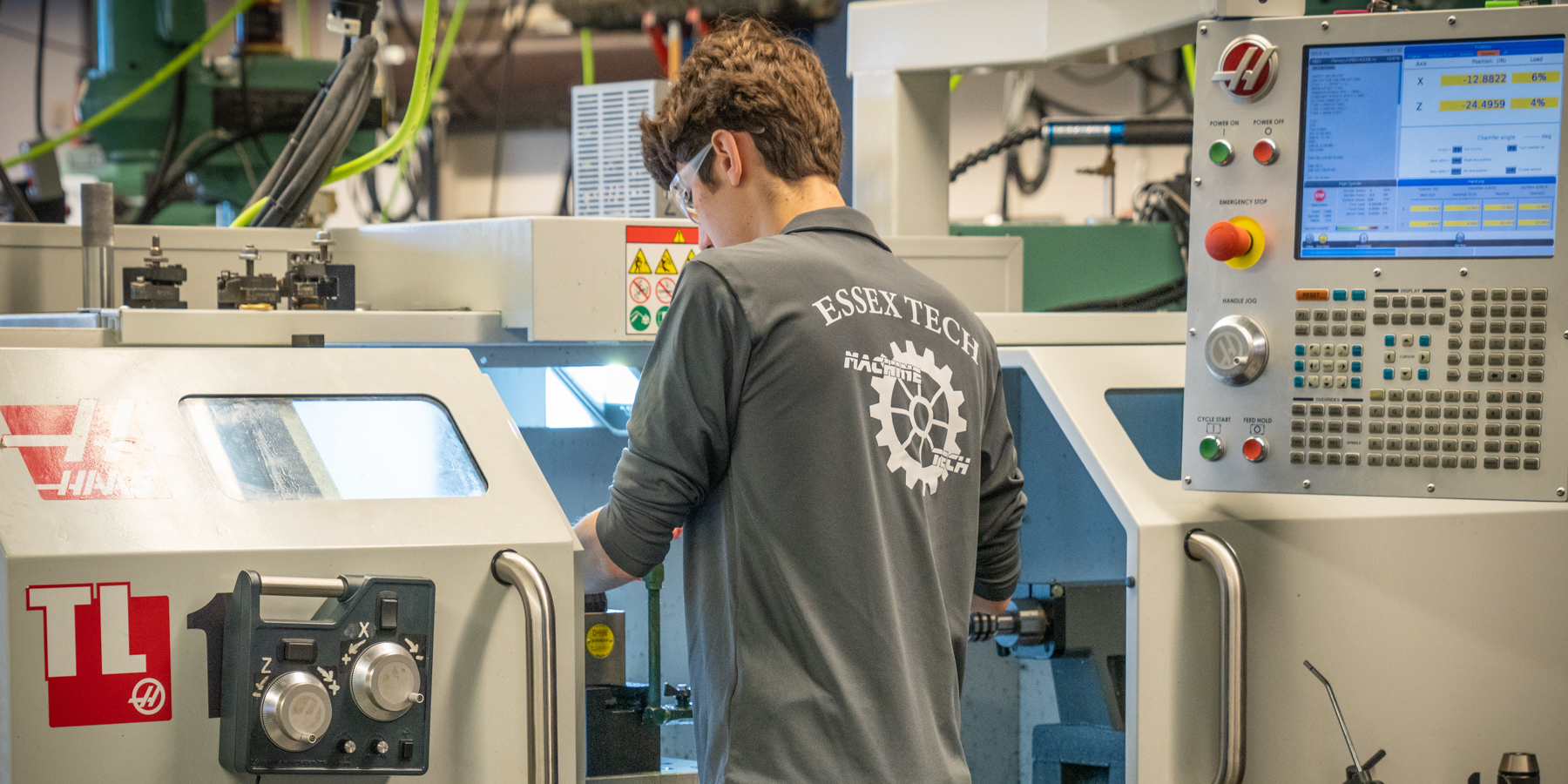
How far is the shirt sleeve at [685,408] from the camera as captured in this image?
106cm

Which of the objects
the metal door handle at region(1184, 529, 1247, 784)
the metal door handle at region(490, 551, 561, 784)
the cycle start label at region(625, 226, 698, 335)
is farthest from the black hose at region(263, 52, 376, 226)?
the metal door handle at region(1184, 529, 1247, 784)

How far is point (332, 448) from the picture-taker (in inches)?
46.8

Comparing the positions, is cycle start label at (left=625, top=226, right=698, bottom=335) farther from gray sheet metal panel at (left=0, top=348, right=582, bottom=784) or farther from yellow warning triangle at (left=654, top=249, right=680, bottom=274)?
gray sheet metal panel at (left=0, top=348, right=582, bottom=784)

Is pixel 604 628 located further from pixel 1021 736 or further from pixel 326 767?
pixel 1021 736

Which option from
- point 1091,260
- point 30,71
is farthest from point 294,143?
point 30,71

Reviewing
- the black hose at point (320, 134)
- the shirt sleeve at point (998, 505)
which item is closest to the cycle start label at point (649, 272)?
the shirt sleeve at point (998, 505)

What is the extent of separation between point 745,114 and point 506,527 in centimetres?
41

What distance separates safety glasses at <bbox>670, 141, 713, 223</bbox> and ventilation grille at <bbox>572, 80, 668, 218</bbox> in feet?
1.64

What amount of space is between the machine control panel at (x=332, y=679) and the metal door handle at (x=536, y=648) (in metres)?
0.07

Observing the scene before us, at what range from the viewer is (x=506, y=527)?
114 centimetres

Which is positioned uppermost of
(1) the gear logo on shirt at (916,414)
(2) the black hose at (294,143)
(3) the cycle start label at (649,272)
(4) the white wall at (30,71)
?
(4) the white wall at (30,71)

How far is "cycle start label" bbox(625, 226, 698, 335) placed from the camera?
1.50 metres

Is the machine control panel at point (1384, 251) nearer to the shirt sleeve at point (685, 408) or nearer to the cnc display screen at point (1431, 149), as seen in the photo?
the cnc display screen at point (1431, 149)

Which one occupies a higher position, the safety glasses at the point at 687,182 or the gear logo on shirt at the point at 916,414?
the safety glasses at the point at 687,182
